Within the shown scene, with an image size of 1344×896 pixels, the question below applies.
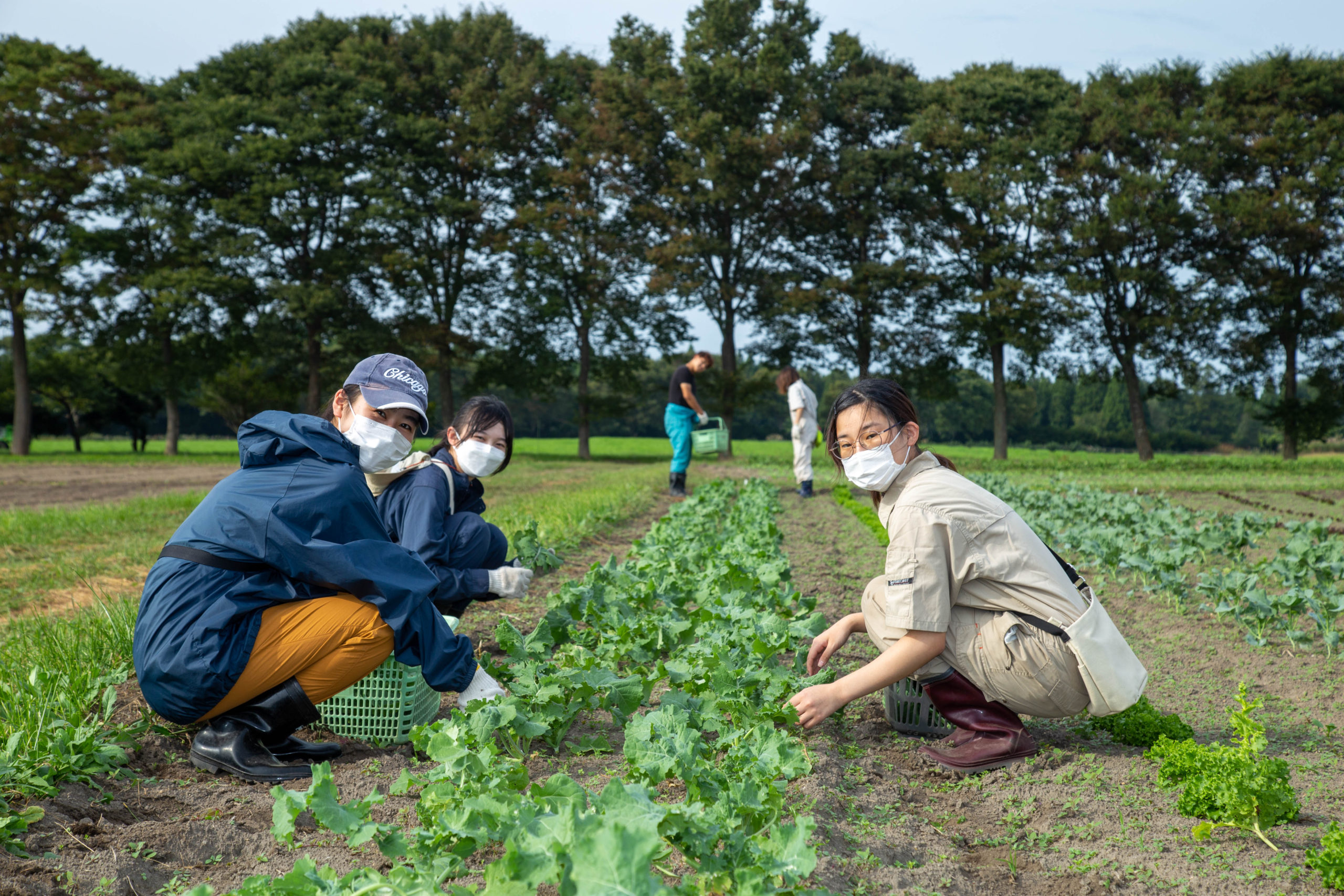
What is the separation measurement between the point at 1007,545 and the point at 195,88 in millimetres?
36339

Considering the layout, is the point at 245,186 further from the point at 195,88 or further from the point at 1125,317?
the point at 1125,317

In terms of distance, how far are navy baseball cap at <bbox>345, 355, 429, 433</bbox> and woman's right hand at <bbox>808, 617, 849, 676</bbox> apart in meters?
1.57

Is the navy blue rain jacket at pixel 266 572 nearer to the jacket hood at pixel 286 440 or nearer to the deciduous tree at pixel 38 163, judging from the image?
the jacket hood at pixel 286 440

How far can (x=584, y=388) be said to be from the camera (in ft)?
96.7

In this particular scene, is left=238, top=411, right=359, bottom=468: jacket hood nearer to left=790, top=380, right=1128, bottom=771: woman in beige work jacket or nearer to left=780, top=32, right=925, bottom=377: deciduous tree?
left=790, top=380, right=1128, bottom=771: woman in beige work jacket

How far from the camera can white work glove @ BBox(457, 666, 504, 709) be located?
296cm

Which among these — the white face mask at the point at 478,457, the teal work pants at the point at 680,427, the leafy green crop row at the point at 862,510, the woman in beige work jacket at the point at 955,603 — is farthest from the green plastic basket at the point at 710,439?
the woman in beige work jacket at the point at 955,603

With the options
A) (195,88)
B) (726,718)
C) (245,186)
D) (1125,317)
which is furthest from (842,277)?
(726,718)

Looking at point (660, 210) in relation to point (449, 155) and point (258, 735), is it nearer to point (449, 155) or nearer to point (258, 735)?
point (449, 155)

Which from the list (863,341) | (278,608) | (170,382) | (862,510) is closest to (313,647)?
(278,608)

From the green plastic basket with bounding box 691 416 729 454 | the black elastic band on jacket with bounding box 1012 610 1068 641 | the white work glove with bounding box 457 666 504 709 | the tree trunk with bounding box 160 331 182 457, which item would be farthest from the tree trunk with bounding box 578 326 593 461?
the black elastic band on jacket with bounding box 1012 610 1068 641

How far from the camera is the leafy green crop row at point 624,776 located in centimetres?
164

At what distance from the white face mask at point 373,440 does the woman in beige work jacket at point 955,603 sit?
1.54m

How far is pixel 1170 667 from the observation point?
4.08 meters
